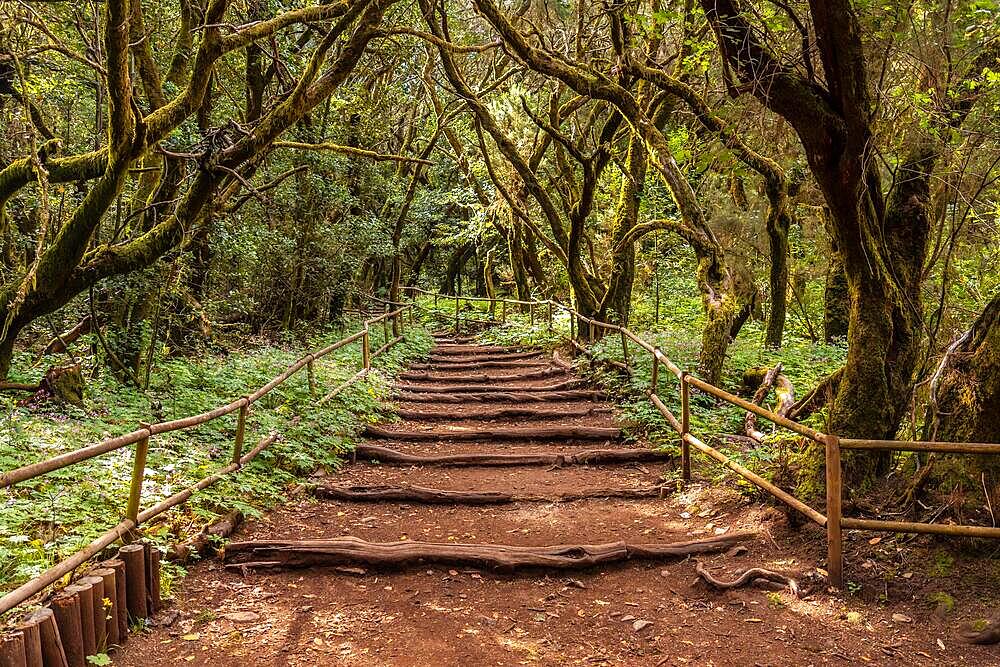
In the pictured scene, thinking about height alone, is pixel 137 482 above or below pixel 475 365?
above

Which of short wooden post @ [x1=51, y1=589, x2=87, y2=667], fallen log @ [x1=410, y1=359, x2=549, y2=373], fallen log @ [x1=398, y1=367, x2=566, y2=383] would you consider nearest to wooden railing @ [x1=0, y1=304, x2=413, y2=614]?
short wooden post @ [x1=51, y1=589, x2=87, y2=667]

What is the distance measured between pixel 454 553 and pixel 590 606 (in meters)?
1.10

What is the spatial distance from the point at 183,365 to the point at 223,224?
7.32 feet

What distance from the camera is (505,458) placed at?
314 inches

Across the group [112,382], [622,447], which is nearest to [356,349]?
[112,382]

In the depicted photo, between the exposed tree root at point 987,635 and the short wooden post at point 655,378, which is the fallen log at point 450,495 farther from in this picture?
the exposed tree root at point 987,635

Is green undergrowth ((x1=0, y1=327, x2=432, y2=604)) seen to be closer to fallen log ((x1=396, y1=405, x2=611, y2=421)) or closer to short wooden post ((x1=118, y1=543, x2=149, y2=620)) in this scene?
short wooden post ((x1=118, y1=543, x2=149, y2=620))

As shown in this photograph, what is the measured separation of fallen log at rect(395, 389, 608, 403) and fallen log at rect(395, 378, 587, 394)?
20 centimetres

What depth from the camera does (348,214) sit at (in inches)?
613

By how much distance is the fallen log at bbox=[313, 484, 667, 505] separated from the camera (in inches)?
258

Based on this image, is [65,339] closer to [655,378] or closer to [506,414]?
[506,414]

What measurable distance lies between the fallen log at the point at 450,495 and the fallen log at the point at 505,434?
1898mm

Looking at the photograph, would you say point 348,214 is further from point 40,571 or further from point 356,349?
point 40,571

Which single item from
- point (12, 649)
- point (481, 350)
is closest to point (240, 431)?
point (12, 649)
